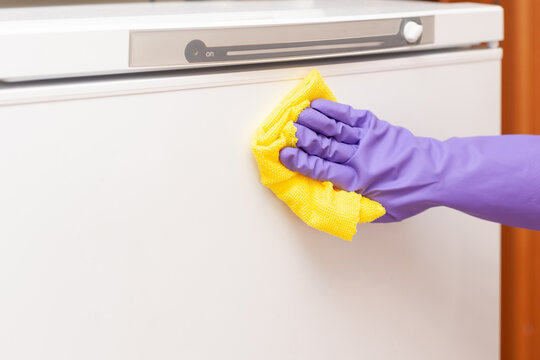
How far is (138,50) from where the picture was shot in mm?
577

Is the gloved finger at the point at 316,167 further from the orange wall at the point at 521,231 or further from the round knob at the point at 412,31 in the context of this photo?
the orange wall at the point at 521,231

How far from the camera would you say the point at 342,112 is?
0.66 m

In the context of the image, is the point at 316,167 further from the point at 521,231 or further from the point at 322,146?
the point at 521,231

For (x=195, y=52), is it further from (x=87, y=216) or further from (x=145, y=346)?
(x=145, y=346)

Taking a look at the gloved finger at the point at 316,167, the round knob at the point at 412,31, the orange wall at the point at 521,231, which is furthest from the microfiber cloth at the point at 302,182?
the orange wall at the point at 521,231

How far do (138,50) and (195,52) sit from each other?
6 centimetres

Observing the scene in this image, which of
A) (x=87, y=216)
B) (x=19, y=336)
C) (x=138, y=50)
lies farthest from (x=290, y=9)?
(x=19, y=336)

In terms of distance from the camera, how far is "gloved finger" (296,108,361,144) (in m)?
0.64

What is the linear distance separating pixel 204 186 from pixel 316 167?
11cm

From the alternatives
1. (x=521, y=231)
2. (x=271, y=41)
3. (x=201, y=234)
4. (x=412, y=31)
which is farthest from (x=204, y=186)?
(x=521, y=231)

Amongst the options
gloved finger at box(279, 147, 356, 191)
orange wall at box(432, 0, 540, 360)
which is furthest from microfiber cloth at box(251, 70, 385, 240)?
orange wall at box(432, 0, 540, 360)

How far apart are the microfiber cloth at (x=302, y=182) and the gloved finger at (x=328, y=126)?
0.01m

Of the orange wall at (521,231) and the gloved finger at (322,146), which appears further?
the orange wall at (521,231)

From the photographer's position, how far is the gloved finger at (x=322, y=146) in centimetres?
64
